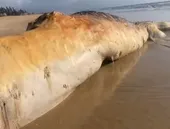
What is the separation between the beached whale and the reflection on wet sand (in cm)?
9

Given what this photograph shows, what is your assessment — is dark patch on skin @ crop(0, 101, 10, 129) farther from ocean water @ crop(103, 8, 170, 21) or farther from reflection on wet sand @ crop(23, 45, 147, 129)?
ocean water @ crop(103, 8, 170, 21)

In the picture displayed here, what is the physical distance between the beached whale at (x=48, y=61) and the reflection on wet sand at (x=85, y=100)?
9 cm

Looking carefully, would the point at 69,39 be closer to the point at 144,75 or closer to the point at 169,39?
the point at 144,75

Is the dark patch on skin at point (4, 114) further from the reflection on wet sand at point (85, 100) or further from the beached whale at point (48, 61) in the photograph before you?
the reflection on wet sand at point (85, 100)

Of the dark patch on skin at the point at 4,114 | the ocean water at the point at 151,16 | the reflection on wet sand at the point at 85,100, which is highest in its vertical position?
the dark patch on skin at the point at 4,114

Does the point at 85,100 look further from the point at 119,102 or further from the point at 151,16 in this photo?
the point at 151,16

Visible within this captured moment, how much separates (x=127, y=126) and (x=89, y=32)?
1.81 meters

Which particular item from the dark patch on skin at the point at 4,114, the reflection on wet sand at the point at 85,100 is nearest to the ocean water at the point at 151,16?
the reflection on wet sand at the point at 85,100

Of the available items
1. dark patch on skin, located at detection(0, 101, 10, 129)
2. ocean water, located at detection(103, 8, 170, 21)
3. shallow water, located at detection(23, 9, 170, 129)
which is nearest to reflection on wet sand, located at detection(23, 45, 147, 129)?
shallow water, located at detection(23, 9, 170, 129)

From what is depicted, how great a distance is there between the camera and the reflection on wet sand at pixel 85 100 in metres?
3.28

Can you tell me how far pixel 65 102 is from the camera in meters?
3.82

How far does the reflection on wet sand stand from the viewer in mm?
3277

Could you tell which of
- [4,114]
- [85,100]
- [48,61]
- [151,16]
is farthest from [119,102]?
[151,16]

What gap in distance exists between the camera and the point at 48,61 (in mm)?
3574
